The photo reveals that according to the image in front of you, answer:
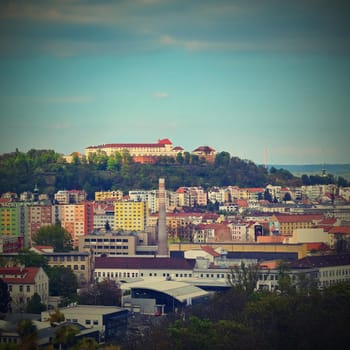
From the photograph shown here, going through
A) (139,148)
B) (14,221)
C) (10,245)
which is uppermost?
(139,148)

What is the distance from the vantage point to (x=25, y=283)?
Result: 978 inches

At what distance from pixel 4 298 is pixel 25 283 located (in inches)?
80.2

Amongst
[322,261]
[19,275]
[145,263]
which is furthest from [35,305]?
[322,261]

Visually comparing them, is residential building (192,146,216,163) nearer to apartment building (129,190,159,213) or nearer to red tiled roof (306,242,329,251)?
apartment building (129,190,159,213)

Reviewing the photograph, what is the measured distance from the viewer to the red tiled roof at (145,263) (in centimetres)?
3036

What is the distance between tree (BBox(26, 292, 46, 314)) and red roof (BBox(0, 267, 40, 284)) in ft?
2.86

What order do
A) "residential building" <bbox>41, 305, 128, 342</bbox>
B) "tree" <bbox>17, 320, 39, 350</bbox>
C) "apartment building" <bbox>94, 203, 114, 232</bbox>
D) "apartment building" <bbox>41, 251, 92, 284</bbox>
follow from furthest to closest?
"apartment building" <bbox>94, 203, 114, 232</bbox>, "apartment building" <bbox>41, 251, 92, 284</bbox>, "residential building" <bbox>41, 305, 128, 342</bbox>, "tree" <bbox>17, 320, 39, 350</bbox>

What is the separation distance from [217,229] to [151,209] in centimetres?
787

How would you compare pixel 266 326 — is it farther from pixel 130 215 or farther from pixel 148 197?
pixel 148 197

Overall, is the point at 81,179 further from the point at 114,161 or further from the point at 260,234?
the point at 260,234

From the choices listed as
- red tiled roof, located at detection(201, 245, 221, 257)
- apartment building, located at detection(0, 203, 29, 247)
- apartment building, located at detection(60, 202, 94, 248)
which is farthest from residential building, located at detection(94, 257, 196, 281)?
apartment building, located at detection(60, 202, 94, 248)

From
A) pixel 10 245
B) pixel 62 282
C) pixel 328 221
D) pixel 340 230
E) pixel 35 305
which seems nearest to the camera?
pixel 35 305

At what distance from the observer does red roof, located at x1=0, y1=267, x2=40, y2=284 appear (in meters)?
24.9

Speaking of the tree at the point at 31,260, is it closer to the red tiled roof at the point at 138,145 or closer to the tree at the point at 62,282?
the tree at the point at 62,282
